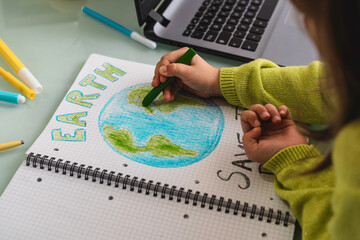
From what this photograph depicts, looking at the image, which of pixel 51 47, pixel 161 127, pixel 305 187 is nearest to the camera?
pixel 305 187

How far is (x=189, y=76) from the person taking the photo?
0.75m

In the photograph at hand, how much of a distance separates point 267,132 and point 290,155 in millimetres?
68

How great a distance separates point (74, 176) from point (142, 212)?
12 centimetres

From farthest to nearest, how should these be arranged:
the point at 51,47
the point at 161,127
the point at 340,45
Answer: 1. the point at 51,47
2. the point at 161,127
3. the point at 340,45

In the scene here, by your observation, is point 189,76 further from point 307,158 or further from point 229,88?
point 307,158

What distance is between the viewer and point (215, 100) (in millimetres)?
764

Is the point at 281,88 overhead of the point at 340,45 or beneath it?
beneath

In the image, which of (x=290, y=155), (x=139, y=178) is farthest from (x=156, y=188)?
(x=290, y=155)

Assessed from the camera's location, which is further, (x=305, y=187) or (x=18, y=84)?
(x=18, y=84)

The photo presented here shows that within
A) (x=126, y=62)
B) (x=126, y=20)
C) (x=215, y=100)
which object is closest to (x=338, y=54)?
(x=215, y=100)

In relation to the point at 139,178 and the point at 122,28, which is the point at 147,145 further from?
the point at 122,28

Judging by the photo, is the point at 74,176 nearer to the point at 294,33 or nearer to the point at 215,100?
the point at 215,100

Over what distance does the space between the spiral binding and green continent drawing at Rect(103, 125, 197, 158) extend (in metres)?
0.06

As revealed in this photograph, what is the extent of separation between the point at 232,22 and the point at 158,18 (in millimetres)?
150
